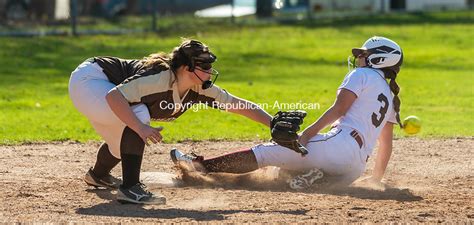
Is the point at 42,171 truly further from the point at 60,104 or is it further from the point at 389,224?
the point at 60,104

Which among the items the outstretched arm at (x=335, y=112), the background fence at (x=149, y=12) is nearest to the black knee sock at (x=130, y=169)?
the outstretched arm at (x=335, y=112)

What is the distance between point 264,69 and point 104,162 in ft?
37.2

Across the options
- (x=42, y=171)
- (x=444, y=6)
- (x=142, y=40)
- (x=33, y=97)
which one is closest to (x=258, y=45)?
(x=142, y=40)

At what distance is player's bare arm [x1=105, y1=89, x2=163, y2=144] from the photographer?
725 centimetres

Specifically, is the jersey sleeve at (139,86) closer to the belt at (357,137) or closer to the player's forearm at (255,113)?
the player's forearm at (255,113)

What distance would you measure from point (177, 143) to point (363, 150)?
3.30 m

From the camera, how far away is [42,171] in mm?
9227

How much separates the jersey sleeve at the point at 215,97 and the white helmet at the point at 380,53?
44.1 inches

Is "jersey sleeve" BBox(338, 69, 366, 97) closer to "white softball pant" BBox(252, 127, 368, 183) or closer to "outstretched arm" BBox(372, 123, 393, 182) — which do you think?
"white softball pant" BBox(252, 127, 368, 183)

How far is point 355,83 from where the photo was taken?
324 inches

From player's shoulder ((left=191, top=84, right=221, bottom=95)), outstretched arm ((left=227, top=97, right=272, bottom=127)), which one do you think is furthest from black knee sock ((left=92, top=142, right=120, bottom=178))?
outstretched arm ((left=227, top=97, right=272, bottom=127))

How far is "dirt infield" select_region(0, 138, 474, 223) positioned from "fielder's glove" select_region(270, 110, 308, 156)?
1.20 feet

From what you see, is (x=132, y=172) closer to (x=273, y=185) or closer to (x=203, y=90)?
(x=203, y=90)

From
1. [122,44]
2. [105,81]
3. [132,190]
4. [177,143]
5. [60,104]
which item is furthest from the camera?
[122,44]
